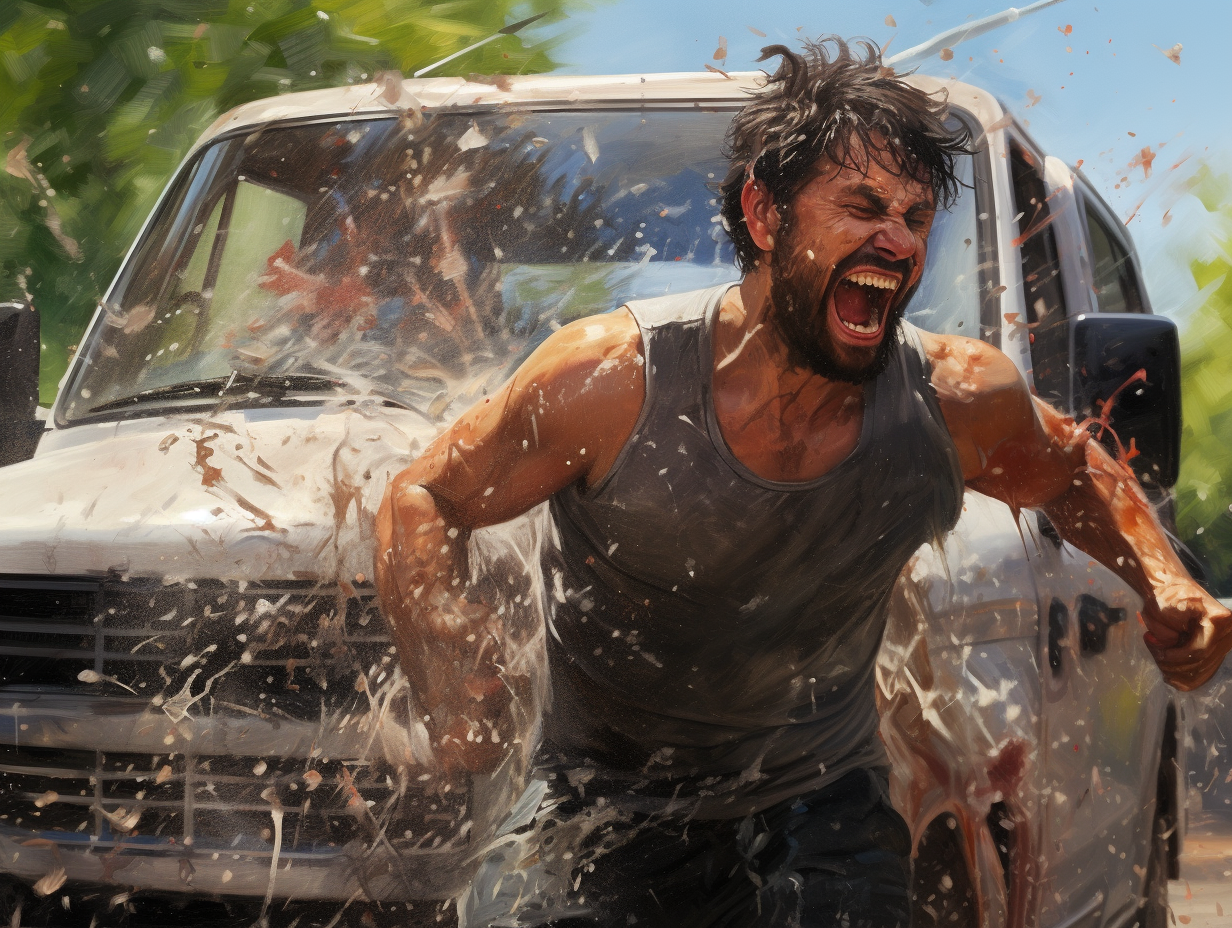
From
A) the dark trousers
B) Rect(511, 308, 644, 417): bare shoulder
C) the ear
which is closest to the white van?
the dark trousers

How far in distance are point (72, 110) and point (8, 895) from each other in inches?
136

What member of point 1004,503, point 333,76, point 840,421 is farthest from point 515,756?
point 333,76

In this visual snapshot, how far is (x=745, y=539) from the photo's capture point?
81.3 inches

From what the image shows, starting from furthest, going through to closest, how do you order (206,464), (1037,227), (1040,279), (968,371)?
(1037,227)
(1040,279)
(206,464)
(968,371)

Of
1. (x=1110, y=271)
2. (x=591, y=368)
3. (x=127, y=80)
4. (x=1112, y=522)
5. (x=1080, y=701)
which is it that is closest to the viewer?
(x=591, y=368)

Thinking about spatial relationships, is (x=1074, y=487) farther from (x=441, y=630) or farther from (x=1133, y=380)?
(x=441, y=630)

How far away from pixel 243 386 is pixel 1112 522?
6.09 feet

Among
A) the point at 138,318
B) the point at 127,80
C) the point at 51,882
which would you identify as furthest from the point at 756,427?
→ the point at 127,80

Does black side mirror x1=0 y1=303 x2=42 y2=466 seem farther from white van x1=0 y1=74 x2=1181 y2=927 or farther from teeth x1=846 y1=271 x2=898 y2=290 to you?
teeth x1=846 y1=271 x2=898 y2=290

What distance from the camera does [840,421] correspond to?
210 cm

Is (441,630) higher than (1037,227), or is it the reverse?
(1037,227)

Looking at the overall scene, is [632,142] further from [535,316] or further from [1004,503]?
[1004,503]

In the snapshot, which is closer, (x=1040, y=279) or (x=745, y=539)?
(x=745, y=539)

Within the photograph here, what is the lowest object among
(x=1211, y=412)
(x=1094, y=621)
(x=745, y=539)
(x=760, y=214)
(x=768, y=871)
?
(x=1211, y=412)
